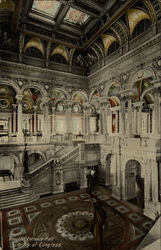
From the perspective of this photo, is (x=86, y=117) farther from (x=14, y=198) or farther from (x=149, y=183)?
(x=14, y=198)

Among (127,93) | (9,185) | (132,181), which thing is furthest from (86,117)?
(9,185)

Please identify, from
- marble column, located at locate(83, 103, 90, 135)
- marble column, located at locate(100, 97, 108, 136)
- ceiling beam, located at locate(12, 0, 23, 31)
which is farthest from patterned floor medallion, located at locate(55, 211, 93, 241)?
ceiling beam, located at locate(12, 0, 23, 31)

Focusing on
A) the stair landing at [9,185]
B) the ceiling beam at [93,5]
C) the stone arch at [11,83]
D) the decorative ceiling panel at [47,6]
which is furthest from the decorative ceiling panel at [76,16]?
the stair landing at [9,185]

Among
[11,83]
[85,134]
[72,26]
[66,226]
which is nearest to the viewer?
[66,226]

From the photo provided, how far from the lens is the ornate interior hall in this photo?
9477mm

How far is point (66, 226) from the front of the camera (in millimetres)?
9289

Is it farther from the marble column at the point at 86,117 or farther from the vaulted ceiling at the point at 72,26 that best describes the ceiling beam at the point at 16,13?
the marble column at the point at 86,117

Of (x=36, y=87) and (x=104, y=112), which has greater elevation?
(x=36, y=87)

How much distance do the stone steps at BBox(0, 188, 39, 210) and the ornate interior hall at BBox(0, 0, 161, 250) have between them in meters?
0.07

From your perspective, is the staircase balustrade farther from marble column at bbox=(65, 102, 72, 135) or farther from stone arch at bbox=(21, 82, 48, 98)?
stone arch at bbox=(21, 82, 48, 98)

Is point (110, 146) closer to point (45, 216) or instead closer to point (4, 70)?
point (45, 216)

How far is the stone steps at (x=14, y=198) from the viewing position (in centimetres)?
1173

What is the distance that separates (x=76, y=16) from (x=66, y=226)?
623 inches

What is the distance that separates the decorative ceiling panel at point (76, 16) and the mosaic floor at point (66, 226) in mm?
15220
